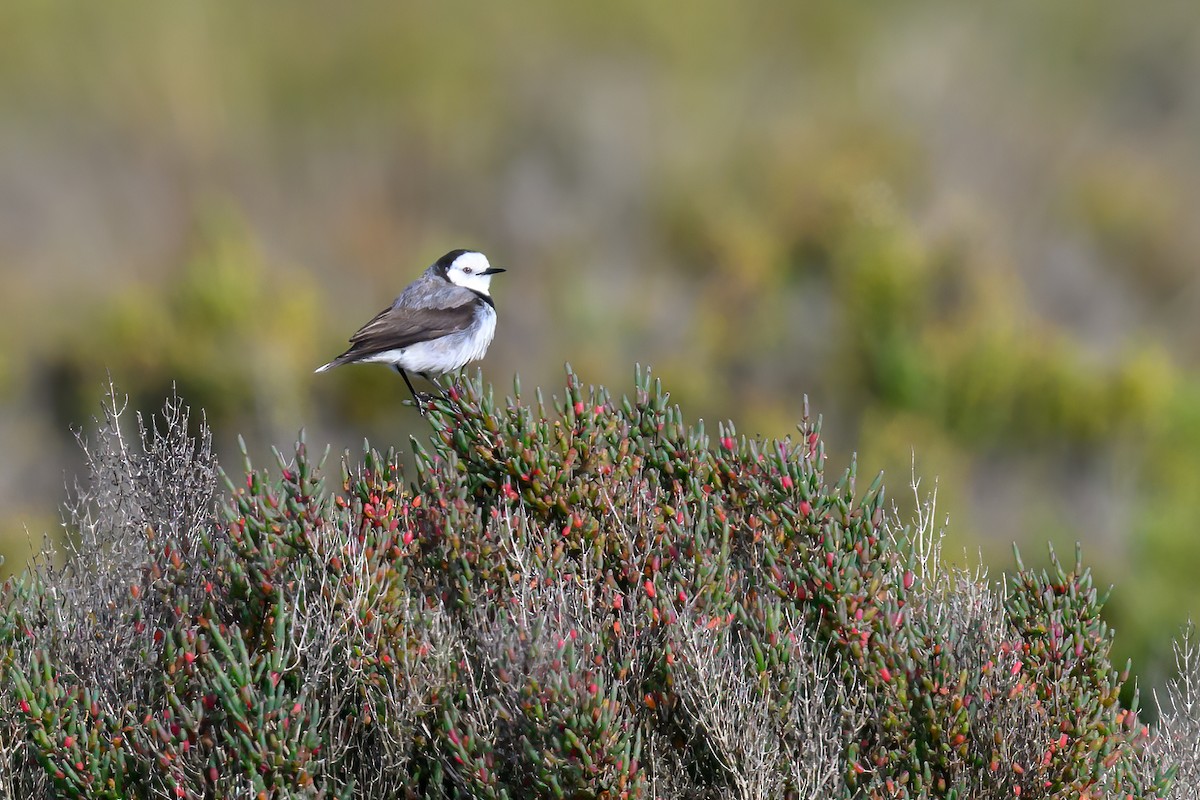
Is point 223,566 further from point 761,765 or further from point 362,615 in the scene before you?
point 761,765

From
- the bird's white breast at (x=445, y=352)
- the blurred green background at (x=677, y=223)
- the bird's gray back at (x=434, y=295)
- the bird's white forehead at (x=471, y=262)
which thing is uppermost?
the blurred green background at (x=677, y=223)

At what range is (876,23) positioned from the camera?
25.2 meters

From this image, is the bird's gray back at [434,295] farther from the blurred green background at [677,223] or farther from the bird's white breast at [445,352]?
the blurred green background at [677,223]

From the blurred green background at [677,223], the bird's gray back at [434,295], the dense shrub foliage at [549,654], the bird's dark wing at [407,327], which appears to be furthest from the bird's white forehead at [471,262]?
the blurred green background at [677,223]

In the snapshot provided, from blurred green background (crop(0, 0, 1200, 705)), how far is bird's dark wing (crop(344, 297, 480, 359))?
6.06 meters

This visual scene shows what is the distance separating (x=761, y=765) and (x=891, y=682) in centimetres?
57

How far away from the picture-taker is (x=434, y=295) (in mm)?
7805

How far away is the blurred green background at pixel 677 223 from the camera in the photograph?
16.4 meters

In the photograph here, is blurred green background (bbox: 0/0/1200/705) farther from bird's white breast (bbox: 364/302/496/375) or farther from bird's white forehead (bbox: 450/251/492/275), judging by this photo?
bird's white breast (bbox: 364/302/496/375)

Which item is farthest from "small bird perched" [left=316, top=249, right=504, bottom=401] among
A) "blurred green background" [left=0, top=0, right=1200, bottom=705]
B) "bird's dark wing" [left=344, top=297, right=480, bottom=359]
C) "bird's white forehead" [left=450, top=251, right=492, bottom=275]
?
"blurred green background" [left=0, top=0, right=1200, bottom=705]

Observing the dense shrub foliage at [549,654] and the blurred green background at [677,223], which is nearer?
the dense shrub foliage at [549,654]

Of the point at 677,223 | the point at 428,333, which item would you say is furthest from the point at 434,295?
the point at 677,223

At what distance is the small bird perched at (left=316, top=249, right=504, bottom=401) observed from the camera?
24.4 feet

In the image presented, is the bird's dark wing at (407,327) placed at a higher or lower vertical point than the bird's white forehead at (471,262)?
lower
